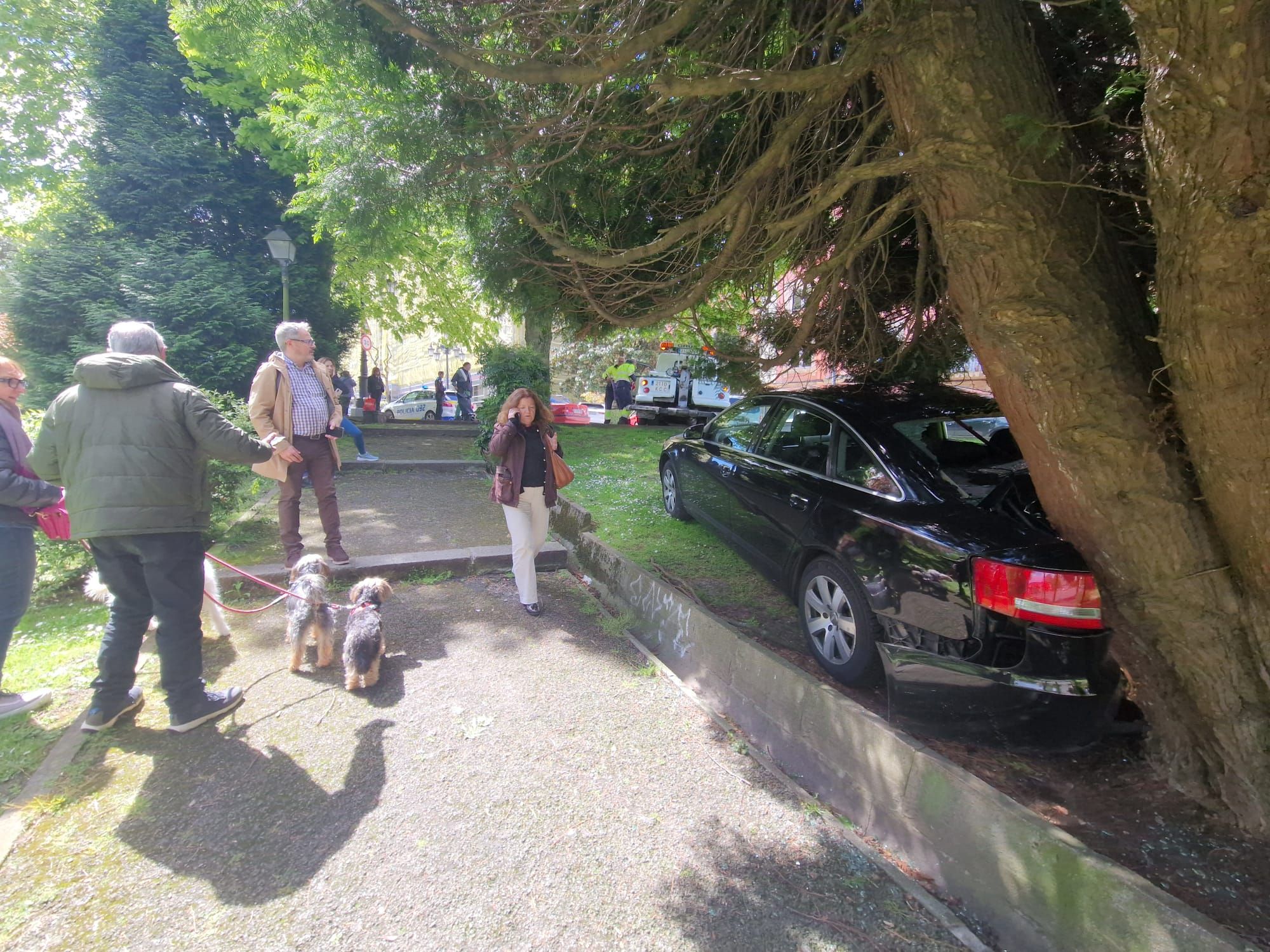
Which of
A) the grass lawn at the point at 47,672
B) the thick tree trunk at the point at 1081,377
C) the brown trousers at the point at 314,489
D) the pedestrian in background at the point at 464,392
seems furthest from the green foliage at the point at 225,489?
the pedestrian in background at the point at 464,392

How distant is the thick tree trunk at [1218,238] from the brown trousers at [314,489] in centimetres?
520

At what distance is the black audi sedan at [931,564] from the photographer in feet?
9.16

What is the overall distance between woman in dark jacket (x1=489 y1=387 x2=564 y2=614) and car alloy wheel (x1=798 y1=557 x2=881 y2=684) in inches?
78.7

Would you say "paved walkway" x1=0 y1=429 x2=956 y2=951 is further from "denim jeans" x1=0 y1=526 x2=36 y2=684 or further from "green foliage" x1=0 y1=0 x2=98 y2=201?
"green foliage" x1=0 y1=0 x2=98 y2=201

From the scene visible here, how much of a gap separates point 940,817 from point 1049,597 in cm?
105

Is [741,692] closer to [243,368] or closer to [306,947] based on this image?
[306,947]

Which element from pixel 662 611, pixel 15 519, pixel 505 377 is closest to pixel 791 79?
pixel 662 611

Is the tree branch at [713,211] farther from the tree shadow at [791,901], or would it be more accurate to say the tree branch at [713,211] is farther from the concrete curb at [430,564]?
the tree shadow at [791,901]

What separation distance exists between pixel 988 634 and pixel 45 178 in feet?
64.2

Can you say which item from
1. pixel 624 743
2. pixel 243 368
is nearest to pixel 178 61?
pixel 243 368

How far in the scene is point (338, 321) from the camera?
1497 centimetres

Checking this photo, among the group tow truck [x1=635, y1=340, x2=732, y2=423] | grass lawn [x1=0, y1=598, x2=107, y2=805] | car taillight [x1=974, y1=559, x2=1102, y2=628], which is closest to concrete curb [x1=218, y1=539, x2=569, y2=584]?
grass lawn [x1=0, y1=598, x2=107, y2=805]

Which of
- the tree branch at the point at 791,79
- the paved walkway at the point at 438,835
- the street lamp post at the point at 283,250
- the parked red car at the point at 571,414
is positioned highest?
the street lamp post at the point at 283,250

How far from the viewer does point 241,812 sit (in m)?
2.69
